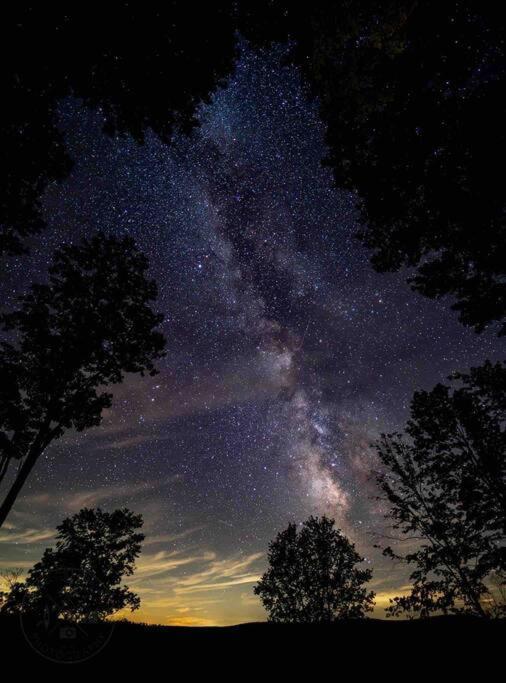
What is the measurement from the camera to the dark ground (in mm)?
3771

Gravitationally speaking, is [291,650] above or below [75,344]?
below

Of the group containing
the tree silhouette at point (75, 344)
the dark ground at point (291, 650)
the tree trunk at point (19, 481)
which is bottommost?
the dark ground at point (291, 650)

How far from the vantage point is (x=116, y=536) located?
80.2 ft

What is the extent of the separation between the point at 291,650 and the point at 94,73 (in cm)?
1136

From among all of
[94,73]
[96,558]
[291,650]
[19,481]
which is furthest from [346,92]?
[96,558]

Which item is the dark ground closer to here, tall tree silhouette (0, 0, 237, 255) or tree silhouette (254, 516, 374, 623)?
tall tree silhouette (0, 0, 237, 255)

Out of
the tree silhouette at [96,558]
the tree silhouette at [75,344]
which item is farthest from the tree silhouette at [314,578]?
the tree silhouette at [75,344]

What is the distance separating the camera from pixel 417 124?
8.86 meters

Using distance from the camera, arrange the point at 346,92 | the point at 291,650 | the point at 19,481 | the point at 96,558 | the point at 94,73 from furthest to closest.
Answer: the point at 96,558, the point at 19,481, the point at 94,73, the point at 346,92, the point at 291,650

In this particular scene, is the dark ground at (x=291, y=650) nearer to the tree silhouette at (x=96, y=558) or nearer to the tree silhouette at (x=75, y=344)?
the tree silhouette at (x=75, y=344)

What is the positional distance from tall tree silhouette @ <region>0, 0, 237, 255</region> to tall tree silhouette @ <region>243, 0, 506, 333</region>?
53.2 inches

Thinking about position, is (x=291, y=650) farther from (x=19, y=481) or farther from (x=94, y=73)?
(x=94, y=73)

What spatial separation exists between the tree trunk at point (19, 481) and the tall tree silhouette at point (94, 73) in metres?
6.38

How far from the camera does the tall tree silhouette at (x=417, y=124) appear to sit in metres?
6.49
